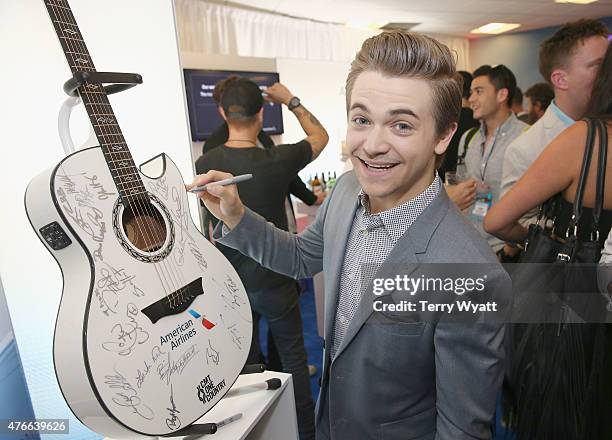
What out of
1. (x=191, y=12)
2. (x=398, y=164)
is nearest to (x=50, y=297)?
(x=398, y=164)

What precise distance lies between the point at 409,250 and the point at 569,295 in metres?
0.55

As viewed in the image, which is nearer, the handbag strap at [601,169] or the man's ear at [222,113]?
the handbag strap at [601,169]

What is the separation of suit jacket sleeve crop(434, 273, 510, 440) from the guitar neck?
2.12 ft

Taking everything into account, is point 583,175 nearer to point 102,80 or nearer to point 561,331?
point 561,331

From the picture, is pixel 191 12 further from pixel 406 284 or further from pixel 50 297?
pixel 406 284

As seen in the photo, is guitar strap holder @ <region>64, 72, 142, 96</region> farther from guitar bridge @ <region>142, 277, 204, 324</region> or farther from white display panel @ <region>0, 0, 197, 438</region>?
guitar bridge @ <region>142, 277, 204, 324</region>

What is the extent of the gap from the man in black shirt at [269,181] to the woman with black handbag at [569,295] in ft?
2.89

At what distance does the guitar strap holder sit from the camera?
77 cm

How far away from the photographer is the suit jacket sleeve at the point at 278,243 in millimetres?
1014

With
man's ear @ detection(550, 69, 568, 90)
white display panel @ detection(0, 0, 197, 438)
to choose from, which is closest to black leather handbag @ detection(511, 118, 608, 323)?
man's ear @ detection(550, 69, 568, 90)

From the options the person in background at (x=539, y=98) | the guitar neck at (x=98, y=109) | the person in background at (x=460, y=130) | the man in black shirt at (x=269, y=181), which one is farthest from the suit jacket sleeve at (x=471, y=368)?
the person in background at (x=539, y=98)

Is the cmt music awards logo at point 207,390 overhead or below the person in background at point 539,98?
below

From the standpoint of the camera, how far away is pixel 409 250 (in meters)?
0.81
